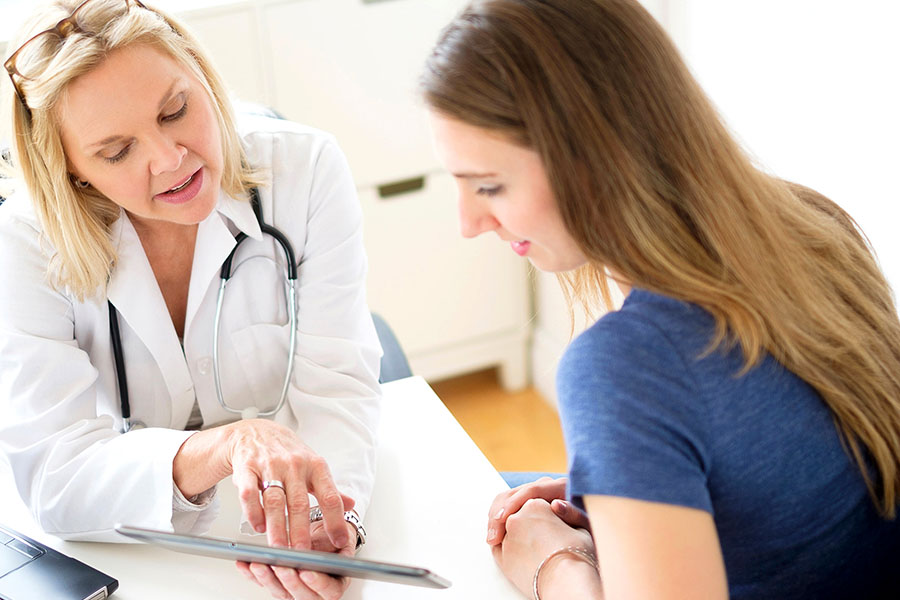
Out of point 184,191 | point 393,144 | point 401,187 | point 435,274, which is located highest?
point 184,191

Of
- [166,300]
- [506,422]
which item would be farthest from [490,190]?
[506,422]

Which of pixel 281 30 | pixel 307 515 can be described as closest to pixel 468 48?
pixel 307 515

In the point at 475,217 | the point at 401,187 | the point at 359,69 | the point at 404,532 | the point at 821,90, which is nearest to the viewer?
the point at 475,217

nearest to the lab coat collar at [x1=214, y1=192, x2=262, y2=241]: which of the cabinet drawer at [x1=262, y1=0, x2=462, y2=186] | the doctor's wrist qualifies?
the doctor's wrist

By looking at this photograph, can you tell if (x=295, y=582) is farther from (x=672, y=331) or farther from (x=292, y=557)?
(x=672, y=331)

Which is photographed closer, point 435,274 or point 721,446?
point 721,446

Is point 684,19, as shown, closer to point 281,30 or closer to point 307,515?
A: point 281,30

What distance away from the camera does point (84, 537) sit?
3.91ft

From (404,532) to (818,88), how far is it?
112 centimetres

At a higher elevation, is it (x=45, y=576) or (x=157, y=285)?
(x=157, y=285)

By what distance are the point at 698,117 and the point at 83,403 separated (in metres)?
0.88

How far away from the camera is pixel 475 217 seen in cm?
100

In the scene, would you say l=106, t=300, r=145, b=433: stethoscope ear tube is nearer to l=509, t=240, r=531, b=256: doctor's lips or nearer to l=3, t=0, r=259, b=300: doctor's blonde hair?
l=3, t=0, r=259, b=300: doctor's blonde hair

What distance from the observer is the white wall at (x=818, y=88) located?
1.58m
